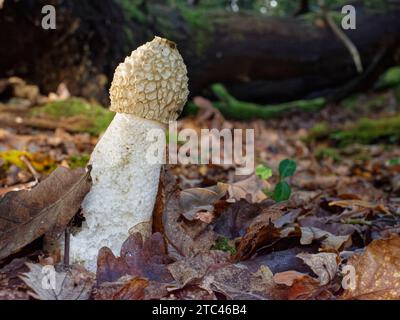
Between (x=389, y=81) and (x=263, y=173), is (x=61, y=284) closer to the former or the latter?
(x=263, y=173)

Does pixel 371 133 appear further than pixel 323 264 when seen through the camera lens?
Yes

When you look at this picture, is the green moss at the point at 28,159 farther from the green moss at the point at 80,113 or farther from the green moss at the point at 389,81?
the green moss at the point at 389,81

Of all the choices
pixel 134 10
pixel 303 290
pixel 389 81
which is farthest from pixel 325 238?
pixel 389 81

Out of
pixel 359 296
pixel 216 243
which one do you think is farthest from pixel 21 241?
pixel 359 296

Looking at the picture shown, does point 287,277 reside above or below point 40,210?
below

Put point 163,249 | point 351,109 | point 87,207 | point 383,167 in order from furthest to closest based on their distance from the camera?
1. point 351,109
2. point 383,167
3. point 87,207
4. point 163,249
